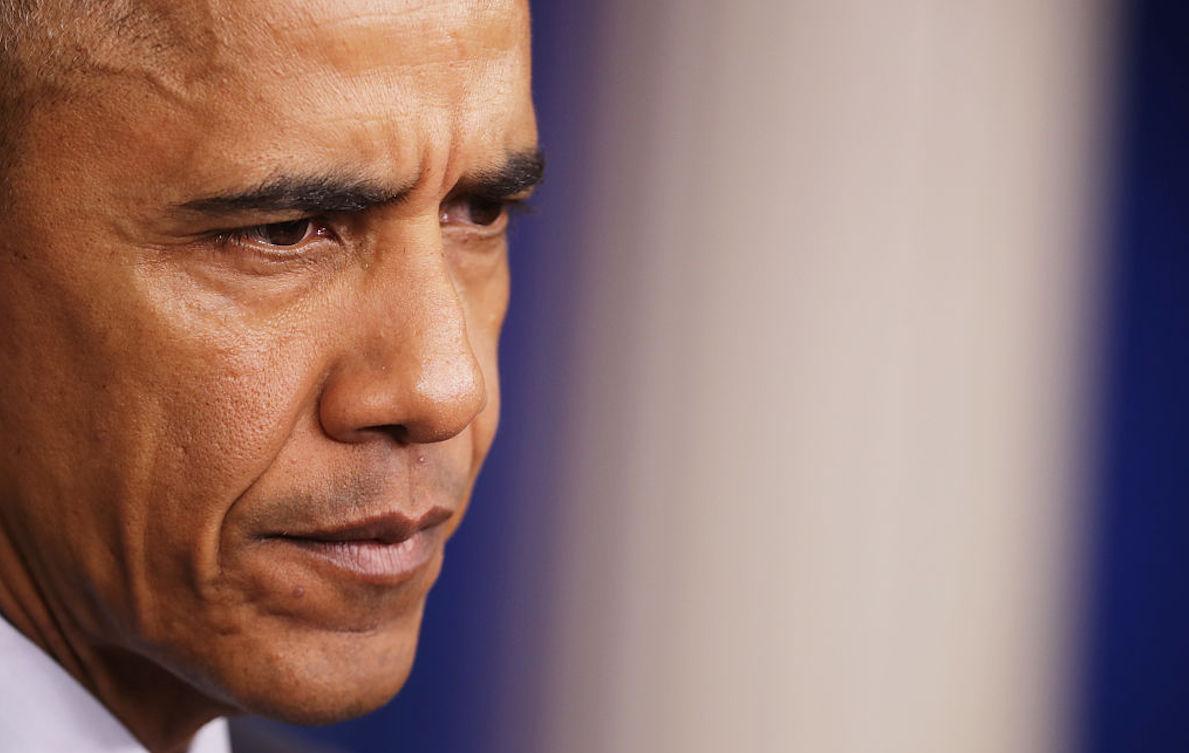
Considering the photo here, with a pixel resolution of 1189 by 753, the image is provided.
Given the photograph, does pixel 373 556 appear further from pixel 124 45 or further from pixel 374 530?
pixel 124 45

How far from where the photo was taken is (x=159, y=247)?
936 mm

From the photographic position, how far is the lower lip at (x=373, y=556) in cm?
102

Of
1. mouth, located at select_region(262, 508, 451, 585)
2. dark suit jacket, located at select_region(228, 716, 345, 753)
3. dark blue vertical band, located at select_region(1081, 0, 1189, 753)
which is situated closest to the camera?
mouth, located at select_region(262, 508, 451, 585)

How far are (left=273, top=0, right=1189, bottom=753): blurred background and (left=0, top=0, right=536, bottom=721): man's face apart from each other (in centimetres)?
94

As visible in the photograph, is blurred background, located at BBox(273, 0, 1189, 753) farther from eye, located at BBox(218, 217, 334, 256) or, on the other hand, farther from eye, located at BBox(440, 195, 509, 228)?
eye, located at BBox(218, 217, 334, 256)

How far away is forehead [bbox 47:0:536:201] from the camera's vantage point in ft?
3.00

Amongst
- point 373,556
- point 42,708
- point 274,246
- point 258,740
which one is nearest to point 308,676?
point 373,556

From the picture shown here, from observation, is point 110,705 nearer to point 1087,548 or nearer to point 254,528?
point 254,528

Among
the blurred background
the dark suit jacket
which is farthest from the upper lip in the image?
the blurred background

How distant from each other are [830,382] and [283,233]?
1179 millimetres

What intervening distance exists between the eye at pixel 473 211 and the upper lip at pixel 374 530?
0.25 meters

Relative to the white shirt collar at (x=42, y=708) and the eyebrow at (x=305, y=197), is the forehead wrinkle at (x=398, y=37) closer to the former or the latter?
the eyebrow at (x=305, y=197)

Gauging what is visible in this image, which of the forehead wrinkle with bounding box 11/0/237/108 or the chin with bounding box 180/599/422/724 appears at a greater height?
the forehead wrinkle with bounding box 11/0/237/108

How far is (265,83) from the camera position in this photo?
922 millimetres
